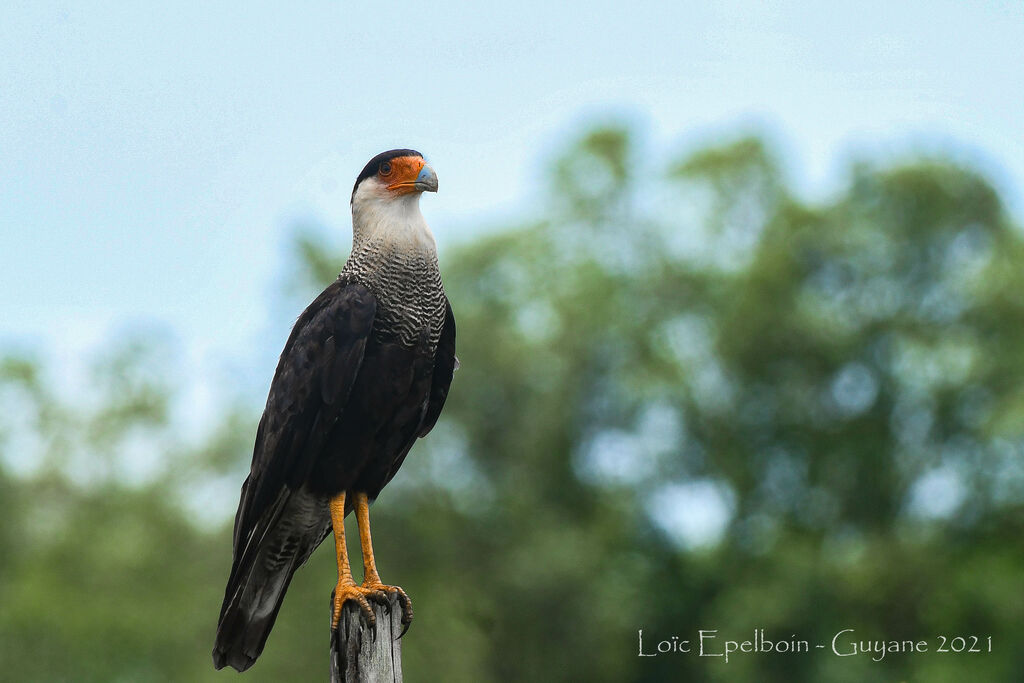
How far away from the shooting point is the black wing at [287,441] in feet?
17.3

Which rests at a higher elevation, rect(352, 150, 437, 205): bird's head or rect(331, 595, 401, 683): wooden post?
rect(352, 150, 437, 205): bird's head

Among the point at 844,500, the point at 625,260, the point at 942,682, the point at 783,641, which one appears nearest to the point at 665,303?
the point at 625,260

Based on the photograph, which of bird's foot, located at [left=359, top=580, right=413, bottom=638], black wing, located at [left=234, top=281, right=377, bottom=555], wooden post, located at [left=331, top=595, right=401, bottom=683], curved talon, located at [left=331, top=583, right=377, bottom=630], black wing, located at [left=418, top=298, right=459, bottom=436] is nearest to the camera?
wooden post, located at [left=331, top=595, right=401, bottom=683]

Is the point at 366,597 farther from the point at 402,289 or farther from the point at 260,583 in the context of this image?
the point at 402,289

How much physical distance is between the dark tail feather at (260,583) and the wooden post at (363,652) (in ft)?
1.77

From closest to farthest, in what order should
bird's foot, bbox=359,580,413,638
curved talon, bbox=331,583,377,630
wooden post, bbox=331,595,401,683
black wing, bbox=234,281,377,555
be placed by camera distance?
wooden post, bbox=331,595,401,683
curved talon, bbox=331,583,377,630
bird's foot, bbox=359,580,413,638
black wing, bbox=234,281,377,555

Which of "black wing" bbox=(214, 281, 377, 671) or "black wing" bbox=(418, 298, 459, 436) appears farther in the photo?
"black wing" bbox=(418, 298, 459, 436)

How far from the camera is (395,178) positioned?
547 cm

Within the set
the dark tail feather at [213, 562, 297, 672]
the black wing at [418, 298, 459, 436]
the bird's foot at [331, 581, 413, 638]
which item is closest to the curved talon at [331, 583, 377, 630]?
the bird's foot at [331, 581, 413, 638]

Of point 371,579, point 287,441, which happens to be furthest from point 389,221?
point 371,579

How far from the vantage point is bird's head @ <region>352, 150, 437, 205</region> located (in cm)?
544

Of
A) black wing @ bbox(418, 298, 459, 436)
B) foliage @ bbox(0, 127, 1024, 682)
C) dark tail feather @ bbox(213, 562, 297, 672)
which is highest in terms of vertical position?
foliage @ bbox(0, 127, 1024, 682)

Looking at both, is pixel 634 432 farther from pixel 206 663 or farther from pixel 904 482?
pixel 206 663

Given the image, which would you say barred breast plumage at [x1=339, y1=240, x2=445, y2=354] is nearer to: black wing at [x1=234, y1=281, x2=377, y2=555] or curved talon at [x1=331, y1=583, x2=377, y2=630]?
black wing at [x1=234, y1=281, x2=377, y2=555]
